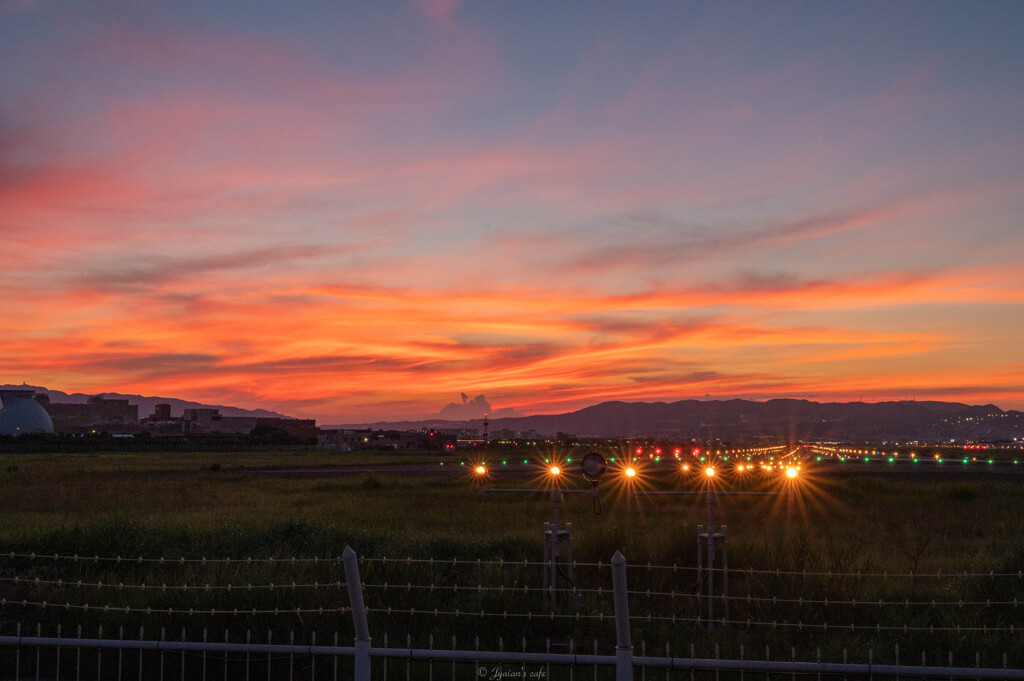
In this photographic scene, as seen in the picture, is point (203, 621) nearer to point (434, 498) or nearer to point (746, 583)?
point (746, 583)

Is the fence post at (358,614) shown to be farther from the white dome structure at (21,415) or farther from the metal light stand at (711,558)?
the white dome structure at (21,415)

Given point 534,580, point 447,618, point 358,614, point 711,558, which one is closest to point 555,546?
point 534,580

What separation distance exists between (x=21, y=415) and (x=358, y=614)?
666 feet

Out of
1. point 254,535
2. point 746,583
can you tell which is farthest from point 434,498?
point 746,583

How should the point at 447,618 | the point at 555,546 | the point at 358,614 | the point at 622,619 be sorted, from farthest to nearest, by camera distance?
the point at 555,546
the point at 447,618
the point at 358,614
the point at 622,619

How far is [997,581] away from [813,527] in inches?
437

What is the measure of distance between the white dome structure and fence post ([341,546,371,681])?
194 meters

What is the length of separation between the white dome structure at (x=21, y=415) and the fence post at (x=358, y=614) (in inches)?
7631

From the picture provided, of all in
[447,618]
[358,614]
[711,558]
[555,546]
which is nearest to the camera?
[358,614]

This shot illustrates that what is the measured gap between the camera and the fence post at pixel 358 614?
219 inches

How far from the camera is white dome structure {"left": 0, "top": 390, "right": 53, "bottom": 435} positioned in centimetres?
17812

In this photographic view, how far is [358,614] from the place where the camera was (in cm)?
578

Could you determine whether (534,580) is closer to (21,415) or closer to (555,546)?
(555,546)

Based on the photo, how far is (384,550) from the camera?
16.2m
